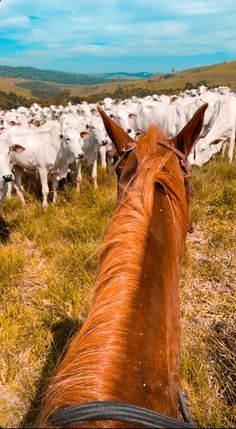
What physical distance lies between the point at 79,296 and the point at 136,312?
3329mm

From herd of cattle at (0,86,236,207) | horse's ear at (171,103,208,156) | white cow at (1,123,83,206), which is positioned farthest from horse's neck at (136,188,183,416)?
white cow at (1,123,83,206)

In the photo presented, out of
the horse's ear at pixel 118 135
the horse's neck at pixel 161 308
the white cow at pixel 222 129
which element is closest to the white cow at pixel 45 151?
the white cow at pixel 222 129

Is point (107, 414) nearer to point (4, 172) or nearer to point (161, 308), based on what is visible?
point (161, 308)

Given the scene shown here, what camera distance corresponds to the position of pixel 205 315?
4230 millimetres

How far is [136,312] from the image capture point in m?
1.25

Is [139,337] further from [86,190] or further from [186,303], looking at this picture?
[86,190]

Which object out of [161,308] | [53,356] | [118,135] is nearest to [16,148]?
[53,356]

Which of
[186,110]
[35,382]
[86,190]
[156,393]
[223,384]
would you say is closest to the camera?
[156,393]

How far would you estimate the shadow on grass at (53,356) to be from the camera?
3.14 m

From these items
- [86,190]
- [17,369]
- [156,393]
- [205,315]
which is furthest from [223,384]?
[86,190]

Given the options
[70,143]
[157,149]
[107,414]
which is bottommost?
[70,143]

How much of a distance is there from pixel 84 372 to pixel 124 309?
228mm

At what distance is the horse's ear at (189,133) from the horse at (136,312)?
0.08 feet

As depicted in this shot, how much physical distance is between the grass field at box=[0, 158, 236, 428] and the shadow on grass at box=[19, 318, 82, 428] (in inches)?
0.4
